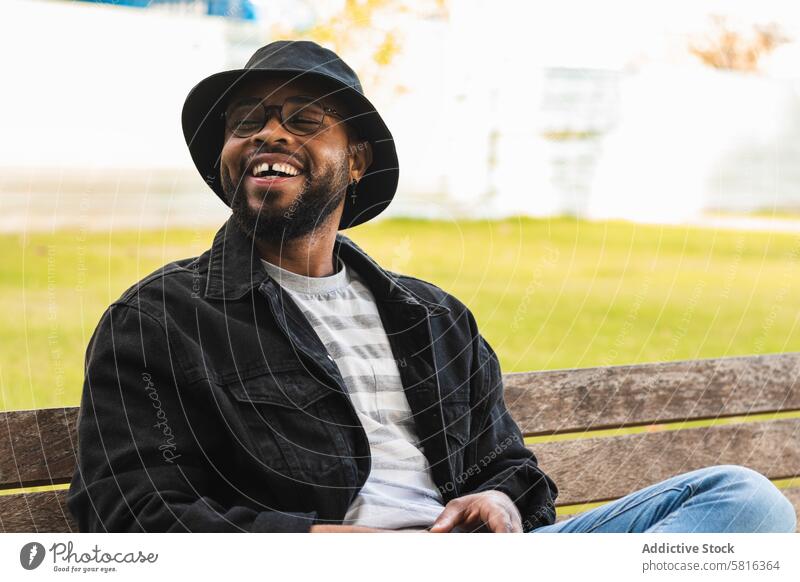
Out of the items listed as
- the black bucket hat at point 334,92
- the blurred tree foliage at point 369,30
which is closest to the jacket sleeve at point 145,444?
the black bucket hat at point 334,92

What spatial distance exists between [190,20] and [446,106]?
1.88ft

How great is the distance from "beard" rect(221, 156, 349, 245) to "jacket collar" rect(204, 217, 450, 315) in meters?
0.03

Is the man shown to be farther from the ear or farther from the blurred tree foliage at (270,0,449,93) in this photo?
the blurred tree foliage at (270,0,449,93)

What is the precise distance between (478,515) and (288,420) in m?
0.41

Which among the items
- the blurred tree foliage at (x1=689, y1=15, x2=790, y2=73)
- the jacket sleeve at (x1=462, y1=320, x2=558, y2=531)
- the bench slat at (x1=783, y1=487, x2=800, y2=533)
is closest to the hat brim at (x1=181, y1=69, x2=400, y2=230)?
the jacket sleeve at (x1=462, y1=320, x2=558, y2=531)

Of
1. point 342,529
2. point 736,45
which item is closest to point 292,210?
point 342,529

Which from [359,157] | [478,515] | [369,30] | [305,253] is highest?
[369,30]

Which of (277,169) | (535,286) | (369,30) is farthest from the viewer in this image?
(535,286)

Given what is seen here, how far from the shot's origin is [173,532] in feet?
5.29

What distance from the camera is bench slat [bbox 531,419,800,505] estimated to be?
90.3 inches

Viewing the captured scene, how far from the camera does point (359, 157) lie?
2.01 m

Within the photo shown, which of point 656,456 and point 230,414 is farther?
point 656,456

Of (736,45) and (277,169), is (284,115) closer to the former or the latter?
(277,169)

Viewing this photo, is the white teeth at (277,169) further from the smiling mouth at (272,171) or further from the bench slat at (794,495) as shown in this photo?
the bench slat at (794,495)
